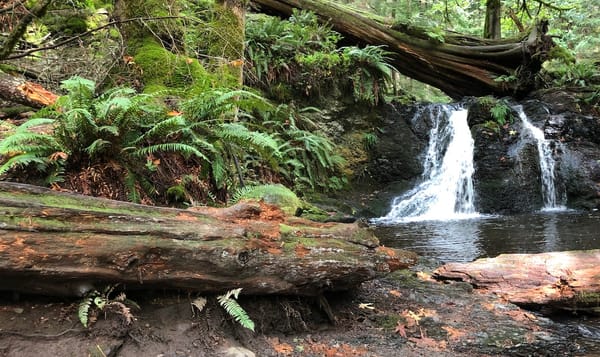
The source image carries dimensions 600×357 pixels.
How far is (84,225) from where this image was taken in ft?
7.76

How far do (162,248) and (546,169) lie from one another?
10469 mm

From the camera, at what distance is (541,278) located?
13.2ft

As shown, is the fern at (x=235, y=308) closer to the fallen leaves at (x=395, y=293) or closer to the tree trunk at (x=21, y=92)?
the fallen leaves at (x=395, y=293)

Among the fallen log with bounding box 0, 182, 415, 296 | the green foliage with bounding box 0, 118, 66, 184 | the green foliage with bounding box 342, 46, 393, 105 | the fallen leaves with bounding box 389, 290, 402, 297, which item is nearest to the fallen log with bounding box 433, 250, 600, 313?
the fallen leaves with bounding box 389, 290, 402, 297

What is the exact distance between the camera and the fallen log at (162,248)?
2199 mm

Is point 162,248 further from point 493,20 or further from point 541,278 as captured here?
point 493,20

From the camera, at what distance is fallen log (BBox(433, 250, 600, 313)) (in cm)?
376

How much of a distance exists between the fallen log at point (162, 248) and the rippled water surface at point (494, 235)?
310 centimetres

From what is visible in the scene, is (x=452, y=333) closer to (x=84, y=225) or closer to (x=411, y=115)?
(x=84, y=225)

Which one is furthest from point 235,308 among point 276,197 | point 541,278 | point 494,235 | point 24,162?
point 494,235

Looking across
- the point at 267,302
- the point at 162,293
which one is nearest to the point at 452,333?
the point at 267,302

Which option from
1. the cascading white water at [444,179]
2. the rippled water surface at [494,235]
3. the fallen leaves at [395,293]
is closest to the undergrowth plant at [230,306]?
the fallen leaves at [395,293]

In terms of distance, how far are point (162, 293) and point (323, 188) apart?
7.13 m

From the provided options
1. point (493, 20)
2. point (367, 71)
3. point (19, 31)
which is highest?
point (493, 20)
